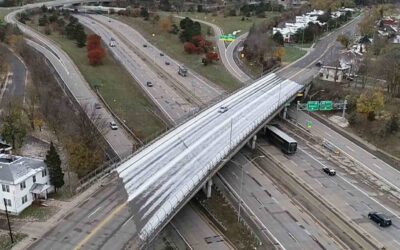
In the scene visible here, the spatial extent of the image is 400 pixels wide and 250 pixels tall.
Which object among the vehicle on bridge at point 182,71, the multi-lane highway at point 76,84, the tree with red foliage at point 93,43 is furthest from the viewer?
the tree with red foliage at point 93,43

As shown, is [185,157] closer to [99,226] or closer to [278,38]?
[99,226]

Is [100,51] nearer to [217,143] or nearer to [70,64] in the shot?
[70,64]

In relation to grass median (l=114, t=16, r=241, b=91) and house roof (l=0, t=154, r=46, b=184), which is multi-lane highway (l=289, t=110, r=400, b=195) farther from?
house roof (l=0, t=154, r=46, b=184)

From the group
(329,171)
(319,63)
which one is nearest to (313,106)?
(329,171)

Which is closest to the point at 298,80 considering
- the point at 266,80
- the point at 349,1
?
the point at 266,80

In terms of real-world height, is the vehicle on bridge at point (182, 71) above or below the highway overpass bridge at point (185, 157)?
above

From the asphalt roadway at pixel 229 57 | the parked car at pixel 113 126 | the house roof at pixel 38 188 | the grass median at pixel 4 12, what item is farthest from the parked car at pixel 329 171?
the grass median at pixel 4 12

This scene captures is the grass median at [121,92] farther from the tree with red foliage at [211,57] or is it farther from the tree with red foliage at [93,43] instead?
the tree with red foliage at [211,57]
